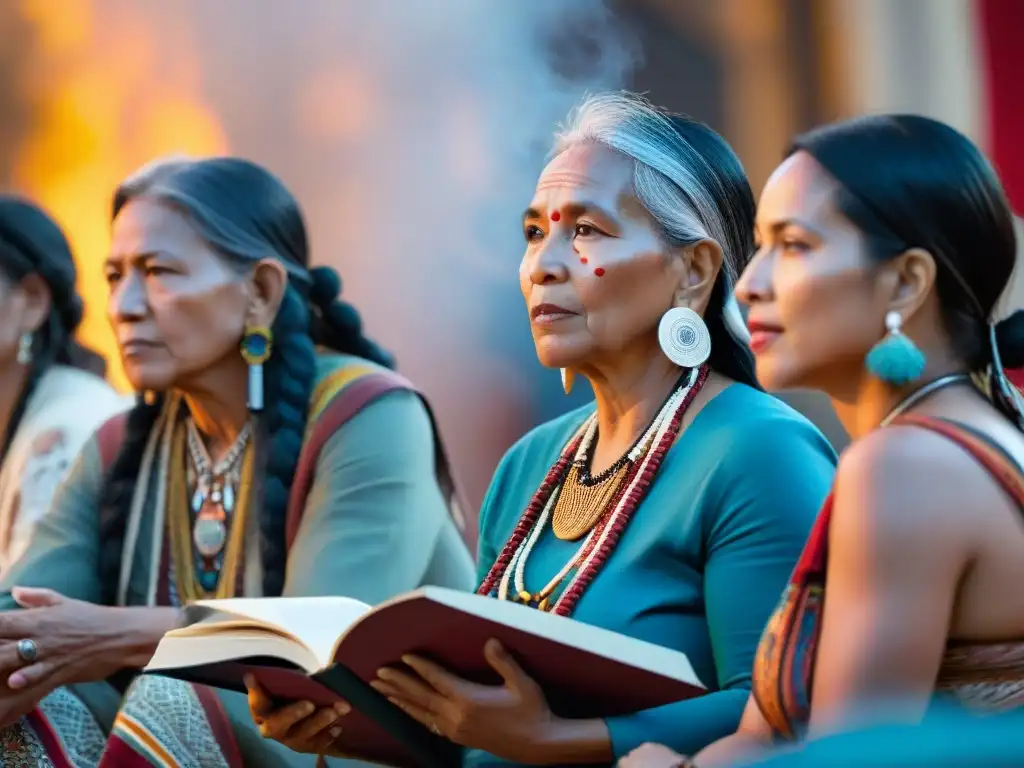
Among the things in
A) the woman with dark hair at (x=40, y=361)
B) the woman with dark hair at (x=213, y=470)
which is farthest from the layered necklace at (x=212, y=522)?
the woman with dark hair at (x=40, y=361)

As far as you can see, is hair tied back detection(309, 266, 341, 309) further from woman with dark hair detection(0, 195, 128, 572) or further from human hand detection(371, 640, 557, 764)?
human hand detection(371, 640, 557, 764)

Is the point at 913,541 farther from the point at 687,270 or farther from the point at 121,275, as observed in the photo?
the point at 121,275

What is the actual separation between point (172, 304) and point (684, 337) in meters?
1.22

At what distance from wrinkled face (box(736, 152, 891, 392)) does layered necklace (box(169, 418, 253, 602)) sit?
1.48 m

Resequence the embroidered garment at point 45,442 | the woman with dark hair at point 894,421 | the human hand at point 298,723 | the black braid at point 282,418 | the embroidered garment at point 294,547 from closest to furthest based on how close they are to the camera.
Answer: the woman with dark hair at point 894,421, the human hand at point 298,723, the embroidered garment at point 294,547, the black braid at point 282,418, the embroidered garment at point 45,442

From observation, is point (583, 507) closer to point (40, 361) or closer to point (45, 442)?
point (45, 442)

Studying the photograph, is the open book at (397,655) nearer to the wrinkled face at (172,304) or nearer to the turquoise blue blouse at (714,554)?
the turquoise blue blouse at (714,554)

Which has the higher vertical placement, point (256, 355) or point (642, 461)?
point (256, 355)

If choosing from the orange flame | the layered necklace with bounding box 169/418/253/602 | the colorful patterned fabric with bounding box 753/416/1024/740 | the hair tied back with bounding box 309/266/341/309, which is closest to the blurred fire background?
the orange flame

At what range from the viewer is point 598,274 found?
2303mm

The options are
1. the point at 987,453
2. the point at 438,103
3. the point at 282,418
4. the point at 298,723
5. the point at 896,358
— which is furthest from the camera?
the point at 438,103

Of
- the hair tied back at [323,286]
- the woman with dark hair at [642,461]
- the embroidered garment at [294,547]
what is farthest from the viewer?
the hair tied back at [323,286]

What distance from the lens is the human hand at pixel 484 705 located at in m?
1.91

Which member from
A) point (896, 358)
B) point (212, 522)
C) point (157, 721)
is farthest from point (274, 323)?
point (896, 358)
